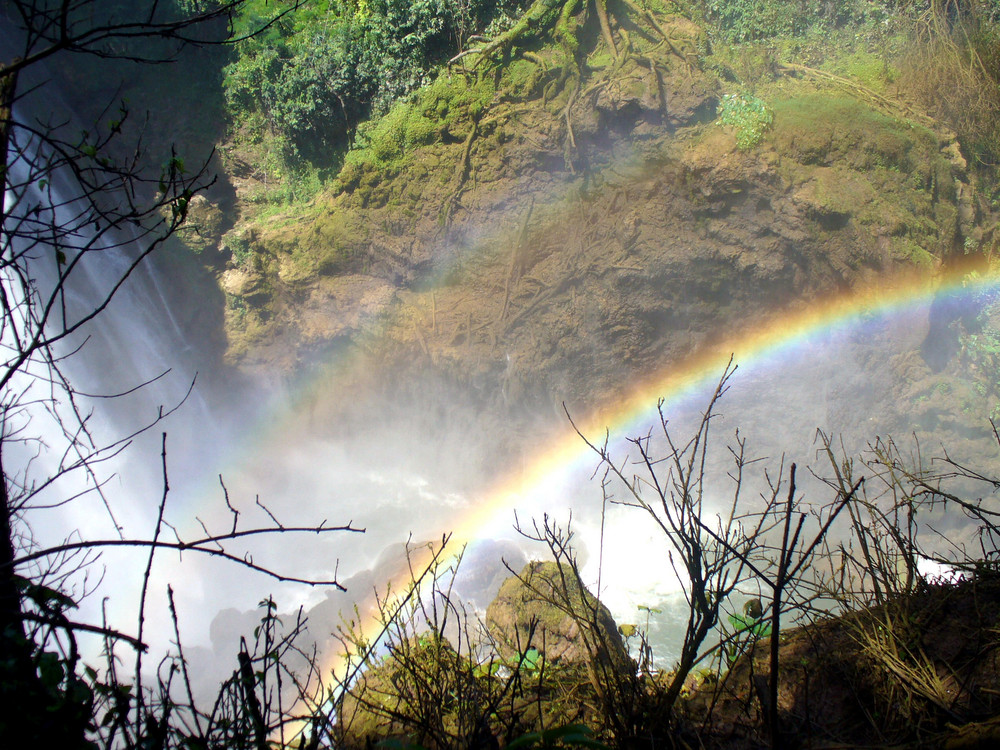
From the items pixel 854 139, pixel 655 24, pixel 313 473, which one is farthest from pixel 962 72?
pixel 313 473

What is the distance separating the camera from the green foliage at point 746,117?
29.5ft

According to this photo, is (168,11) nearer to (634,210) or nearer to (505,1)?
(505,1)

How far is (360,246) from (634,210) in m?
5.45

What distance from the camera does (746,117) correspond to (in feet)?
30.0

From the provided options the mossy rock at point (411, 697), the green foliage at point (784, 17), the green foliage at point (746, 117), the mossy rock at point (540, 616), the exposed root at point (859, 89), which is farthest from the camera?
the green foliage at point (784, 17)

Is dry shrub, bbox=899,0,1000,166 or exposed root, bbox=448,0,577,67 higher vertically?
exposed root, bbox=448,0,577,67

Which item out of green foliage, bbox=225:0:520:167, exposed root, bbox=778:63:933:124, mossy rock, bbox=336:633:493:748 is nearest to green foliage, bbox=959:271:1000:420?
exposed root, bbox=778:63:933:124

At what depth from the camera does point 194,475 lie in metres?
15.0

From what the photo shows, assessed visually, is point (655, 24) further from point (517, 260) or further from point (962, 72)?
point (962, 72)

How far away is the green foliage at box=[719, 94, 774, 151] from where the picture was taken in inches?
354

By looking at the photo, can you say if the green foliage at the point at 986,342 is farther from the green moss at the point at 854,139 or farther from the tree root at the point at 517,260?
the tree root at the point at 517,260

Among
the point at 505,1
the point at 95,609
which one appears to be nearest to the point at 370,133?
the point at 505,1

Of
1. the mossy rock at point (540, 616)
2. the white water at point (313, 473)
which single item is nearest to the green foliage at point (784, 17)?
the white water at point (313, 473)

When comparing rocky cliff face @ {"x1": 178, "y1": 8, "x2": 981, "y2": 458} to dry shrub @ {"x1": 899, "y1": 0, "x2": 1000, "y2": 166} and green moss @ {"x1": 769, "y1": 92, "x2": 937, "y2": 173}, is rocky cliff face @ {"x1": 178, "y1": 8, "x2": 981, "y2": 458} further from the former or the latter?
dry shrub @ {"x1": 899, "y1": 0, "x2": 1000, "y2": 166}
